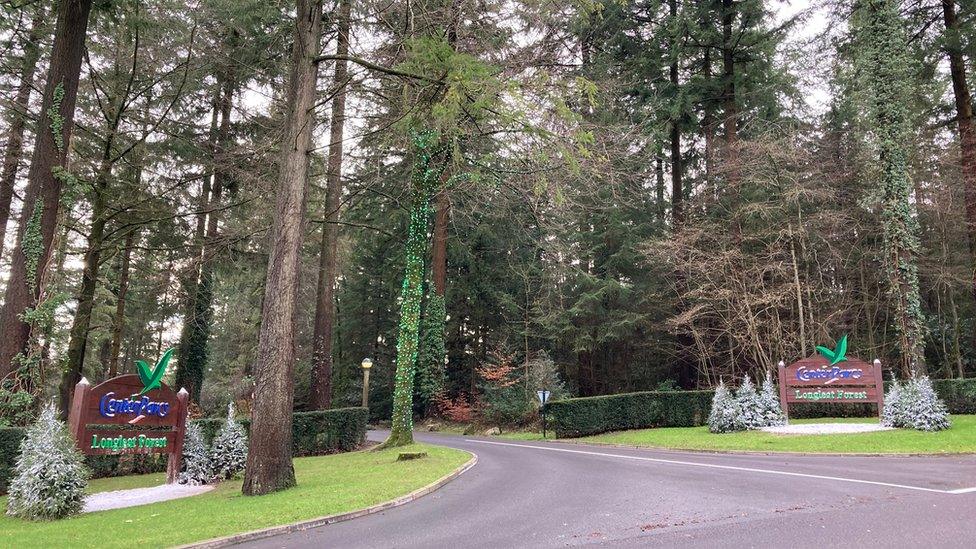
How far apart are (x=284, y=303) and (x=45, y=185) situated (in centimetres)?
575

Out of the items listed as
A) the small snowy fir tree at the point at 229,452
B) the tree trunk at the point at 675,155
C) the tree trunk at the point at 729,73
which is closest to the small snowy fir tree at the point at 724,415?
the tree trunk at the point at 675,155

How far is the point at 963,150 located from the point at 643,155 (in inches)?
406

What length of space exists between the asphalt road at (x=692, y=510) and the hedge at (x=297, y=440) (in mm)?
7032

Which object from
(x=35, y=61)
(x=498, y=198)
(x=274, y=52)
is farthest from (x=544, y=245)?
(x=35, y=61)

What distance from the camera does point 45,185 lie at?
34.7 ft

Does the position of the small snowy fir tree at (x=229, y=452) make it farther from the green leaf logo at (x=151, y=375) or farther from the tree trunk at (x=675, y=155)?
the tree trunk at (x=675, y=155)

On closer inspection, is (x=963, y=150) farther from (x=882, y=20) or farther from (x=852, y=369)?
(x=852, y=369)

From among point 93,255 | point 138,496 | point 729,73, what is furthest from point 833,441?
point 93,255

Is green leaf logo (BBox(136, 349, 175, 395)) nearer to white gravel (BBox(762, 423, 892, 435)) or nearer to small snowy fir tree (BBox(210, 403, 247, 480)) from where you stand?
small snowy fir tree (BBox(210, 403, 247, 480))

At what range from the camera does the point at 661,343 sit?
2570cm

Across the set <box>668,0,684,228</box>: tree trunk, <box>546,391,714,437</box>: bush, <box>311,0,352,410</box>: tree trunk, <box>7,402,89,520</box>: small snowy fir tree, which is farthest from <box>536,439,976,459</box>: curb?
<box>7,402,89,520</box>: small snowy fir tree

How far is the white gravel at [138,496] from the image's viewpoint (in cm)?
875

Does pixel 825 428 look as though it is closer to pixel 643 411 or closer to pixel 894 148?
pixel 643 411

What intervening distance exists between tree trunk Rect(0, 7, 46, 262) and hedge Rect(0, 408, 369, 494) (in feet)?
23.4
